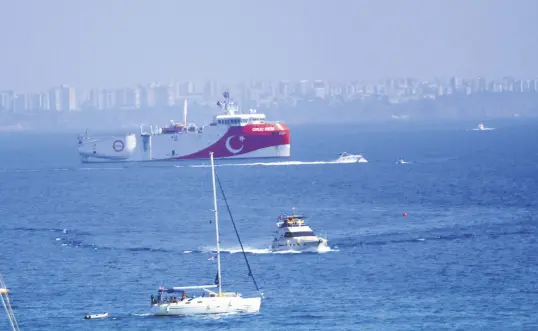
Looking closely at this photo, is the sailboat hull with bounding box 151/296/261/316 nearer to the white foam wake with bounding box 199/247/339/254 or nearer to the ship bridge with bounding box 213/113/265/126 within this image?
the white foam wake with bounding box 199/247/339/254

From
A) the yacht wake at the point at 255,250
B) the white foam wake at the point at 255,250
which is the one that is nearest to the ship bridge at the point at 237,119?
the yacht wake at the point at 255,250

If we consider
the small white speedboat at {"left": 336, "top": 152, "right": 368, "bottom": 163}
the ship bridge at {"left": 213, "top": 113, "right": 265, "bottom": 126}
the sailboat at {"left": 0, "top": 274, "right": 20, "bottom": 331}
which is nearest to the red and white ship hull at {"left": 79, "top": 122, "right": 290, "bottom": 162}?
the ship bridge at {"left": 213, "top": 113, "right": 265, "bottom": 126}

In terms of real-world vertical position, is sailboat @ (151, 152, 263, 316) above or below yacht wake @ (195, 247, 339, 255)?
above

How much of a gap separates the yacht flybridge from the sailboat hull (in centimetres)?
1841

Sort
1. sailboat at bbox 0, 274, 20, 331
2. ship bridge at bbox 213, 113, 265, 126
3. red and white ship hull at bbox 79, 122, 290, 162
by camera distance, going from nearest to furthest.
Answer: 1. sailboat at bbox 0, 274, 20, 331
2. ship bridge at bbox 213, 113, 265, 126
3. red and white ship hull at bbox 79, 122, 290, 162

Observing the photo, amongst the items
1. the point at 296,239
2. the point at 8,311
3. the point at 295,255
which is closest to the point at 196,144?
the point at 296,239

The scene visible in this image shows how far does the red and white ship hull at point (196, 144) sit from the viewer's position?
17788 cm

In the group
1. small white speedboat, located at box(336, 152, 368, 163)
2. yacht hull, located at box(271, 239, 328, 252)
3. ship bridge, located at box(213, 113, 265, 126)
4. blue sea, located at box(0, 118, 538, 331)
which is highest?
ship bridge, located at box(213, 113, 265, 126)

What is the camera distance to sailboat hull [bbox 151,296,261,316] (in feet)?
193

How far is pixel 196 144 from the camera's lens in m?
182

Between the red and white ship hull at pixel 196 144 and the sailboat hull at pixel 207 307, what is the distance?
386 feet

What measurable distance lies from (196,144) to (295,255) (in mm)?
105980

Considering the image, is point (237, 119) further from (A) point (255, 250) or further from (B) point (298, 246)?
(B) point (298, 246)

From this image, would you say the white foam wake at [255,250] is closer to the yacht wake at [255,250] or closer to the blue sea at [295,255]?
the yacht wake at [255,250]
